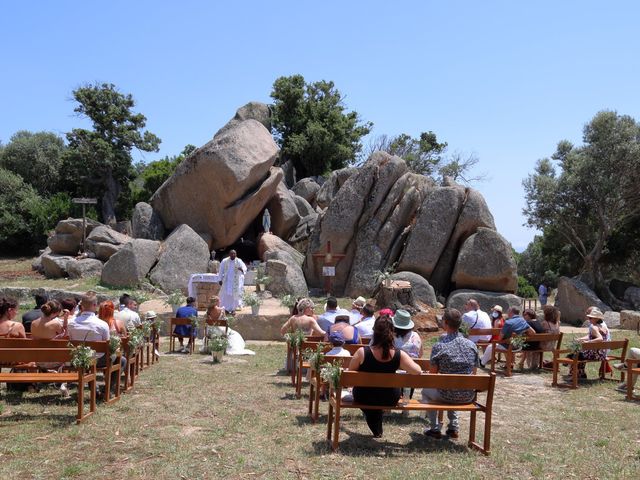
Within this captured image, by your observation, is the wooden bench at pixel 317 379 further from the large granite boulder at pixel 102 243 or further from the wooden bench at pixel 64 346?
the large granite boulder at pixel 102 243

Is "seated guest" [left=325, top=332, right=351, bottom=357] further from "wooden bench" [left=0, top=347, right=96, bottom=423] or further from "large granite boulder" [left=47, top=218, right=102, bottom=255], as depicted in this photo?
"large granite boulder" [left=47, top=218, right=102, bottom=255]

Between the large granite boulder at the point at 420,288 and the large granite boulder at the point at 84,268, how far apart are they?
38.7 feet

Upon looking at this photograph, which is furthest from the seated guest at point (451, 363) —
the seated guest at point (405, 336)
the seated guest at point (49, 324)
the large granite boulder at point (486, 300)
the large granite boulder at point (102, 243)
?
the large granite boulder at point (102, 243)

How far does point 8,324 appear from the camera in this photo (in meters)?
8.66

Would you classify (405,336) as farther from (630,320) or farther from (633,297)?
(633,297)

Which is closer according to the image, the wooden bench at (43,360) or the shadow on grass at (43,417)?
the shadow on grass at (43,417)

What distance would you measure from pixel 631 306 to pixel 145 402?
26351 millimetres

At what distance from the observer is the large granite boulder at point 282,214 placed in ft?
98.9

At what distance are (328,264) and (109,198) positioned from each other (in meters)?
21.8

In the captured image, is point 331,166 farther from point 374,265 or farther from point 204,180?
point 374,265

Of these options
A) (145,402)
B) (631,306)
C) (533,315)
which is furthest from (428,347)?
(631,306)

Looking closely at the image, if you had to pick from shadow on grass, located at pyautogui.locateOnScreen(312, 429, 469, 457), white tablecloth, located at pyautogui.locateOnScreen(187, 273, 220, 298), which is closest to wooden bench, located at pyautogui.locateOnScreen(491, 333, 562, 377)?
shadow on grass, located at pyautogui.locateOnScreen(312, 429, 469, 457)

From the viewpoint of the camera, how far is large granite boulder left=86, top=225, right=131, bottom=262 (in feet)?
80.5

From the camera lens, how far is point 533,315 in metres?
11.8
